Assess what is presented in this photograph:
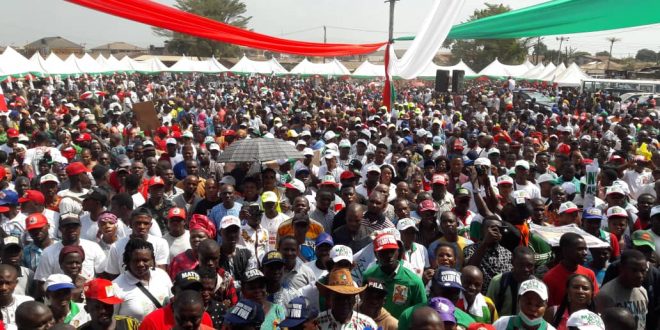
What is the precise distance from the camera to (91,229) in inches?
210

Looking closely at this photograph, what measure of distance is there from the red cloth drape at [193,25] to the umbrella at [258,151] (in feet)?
4.47

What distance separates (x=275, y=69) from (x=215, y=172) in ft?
87.2

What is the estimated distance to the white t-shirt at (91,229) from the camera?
5.18m

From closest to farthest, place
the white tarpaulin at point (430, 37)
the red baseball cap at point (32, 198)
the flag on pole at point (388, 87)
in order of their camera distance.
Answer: the red baseball cap at point (32, 198) → the white tarpaulin at point (430, 37) → the flag on pole at point (388, 87)

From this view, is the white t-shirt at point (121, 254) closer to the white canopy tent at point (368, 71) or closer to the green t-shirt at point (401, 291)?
the green t-shirt at point (401, 291)

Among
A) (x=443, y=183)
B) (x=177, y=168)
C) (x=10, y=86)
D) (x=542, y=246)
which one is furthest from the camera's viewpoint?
(x=10, y=86)

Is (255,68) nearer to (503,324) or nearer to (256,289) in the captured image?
(256,289)

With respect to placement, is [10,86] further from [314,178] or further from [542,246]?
[542,246]

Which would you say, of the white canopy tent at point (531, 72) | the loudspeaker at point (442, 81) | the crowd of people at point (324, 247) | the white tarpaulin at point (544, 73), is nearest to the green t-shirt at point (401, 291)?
the crowd of people at point (324, 247)

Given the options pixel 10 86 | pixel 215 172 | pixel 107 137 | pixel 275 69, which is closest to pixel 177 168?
pixel 215 172

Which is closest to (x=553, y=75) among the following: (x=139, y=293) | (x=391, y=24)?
(x=391, y=24)

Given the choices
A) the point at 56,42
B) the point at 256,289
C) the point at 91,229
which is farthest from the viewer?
the point at 56,42

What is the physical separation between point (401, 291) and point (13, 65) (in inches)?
942

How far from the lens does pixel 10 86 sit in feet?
82.7
